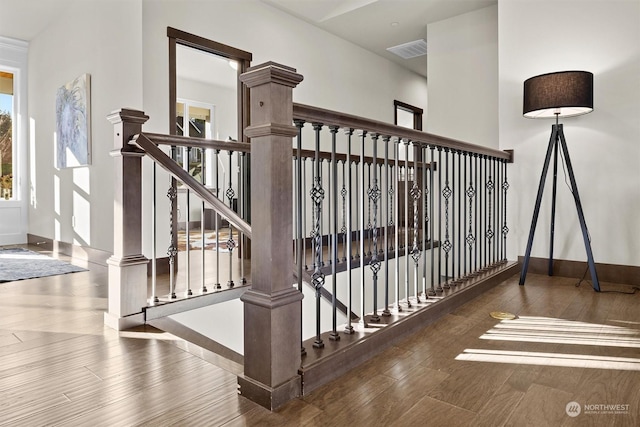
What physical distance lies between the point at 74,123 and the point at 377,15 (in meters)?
3.63

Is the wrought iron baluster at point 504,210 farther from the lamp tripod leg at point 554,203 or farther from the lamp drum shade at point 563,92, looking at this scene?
the lamp drum shade at point 563,92

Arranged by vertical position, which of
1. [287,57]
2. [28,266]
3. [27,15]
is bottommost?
[28,266]

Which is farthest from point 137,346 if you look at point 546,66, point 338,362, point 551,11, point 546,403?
point 551,11

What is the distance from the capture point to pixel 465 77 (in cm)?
497

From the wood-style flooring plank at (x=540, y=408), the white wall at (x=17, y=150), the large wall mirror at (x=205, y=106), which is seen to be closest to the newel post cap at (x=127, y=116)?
the wood-style flooring plank at (x=540, y=408)

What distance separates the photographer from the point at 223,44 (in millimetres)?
4254

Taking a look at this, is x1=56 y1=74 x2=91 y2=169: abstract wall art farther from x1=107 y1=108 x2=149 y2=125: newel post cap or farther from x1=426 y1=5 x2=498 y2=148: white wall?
x1=426 y1=5 x2=498 y2=148: white wall

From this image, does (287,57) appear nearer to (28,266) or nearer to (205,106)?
(28,266)

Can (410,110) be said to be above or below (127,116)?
above

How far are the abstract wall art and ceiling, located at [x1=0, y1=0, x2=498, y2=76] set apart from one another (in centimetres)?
99

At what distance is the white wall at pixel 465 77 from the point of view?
4766mm

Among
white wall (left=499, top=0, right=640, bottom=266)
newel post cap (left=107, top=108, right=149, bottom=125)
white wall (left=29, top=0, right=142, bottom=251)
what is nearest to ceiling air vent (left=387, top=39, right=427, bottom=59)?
→ white wall (left=499, top=0, right=640, bottom=266)

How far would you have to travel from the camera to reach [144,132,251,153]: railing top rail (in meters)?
2.48

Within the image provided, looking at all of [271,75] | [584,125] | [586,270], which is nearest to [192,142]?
[271,75]
